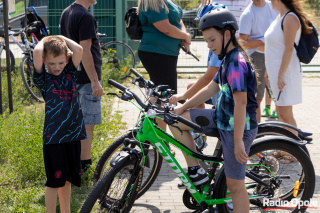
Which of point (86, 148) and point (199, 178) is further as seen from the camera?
point (86, 148)

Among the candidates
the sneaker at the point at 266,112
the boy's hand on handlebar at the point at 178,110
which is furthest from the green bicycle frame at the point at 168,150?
the sneaker at the point at 266,112

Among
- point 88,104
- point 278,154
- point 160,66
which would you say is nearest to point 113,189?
point 278,154

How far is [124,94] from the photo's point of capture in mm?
3949

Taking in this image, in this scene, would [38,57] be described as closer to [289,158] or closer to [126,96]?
[126,96]

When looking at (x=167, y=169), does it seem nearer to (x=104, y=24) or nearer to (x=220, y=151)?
(x=220, y=151)

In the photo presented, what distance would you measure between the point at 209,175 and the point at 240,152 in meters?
0.57

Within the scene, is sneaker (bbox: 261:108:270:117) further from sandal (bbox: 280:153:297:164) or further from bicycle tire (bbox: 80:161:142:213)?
bicycle tire (bbox: 80:161:142:213)

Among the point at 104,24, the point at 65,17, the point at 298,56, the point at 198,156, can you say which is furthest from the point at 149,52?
the point at 104,24

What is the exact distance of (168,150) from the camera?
13.5 ft

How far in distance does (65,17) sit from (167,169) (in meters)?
2.00

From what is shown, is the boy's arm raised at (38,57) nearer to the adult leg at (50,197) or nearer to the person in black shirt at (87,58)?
the adult leg at (50,197)

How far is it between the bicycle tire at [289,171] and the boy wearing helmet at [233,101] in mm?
204

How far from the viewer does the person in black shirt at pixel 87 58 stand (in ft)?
16.3

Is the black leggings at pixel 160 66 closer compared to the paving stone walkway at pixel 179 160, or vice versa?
the paving stone walkway at pixel 179 160
